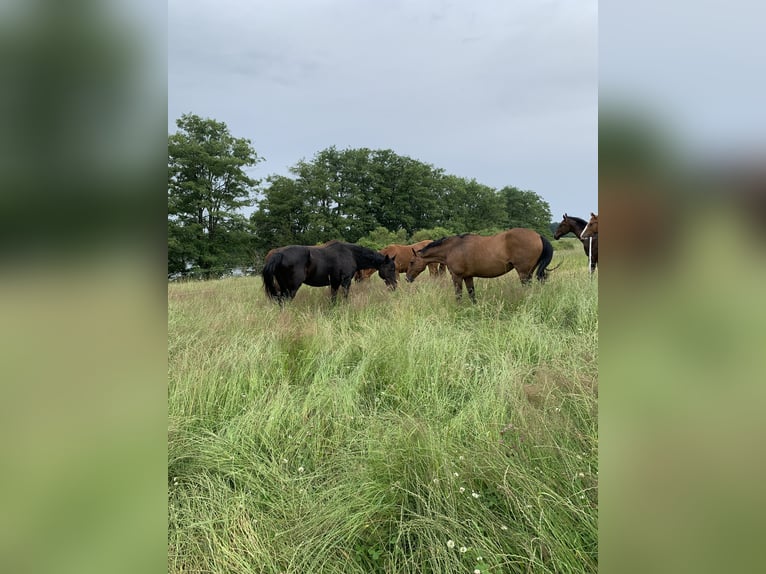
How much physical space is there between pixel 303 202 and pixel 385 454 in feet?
103

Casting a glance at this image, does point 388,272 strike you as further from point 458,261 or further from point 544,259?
point 544,259

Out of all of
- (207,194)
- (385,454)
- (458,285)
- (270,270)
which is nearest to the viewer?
(385,454)

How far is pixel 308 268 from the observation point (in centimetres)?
711

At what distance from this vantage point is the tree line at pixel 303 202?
24.6 metres

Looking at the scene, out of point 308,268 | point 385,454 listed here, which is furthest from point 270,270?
point 385,454

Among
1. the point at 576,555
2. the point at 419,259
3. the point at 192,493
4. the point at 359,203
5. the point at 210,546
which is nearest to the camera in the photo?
the point at 576,555

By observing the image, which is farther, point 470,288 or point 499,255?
point 470,288

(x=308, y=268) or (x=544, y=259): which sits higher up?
(x=544, y=259)
